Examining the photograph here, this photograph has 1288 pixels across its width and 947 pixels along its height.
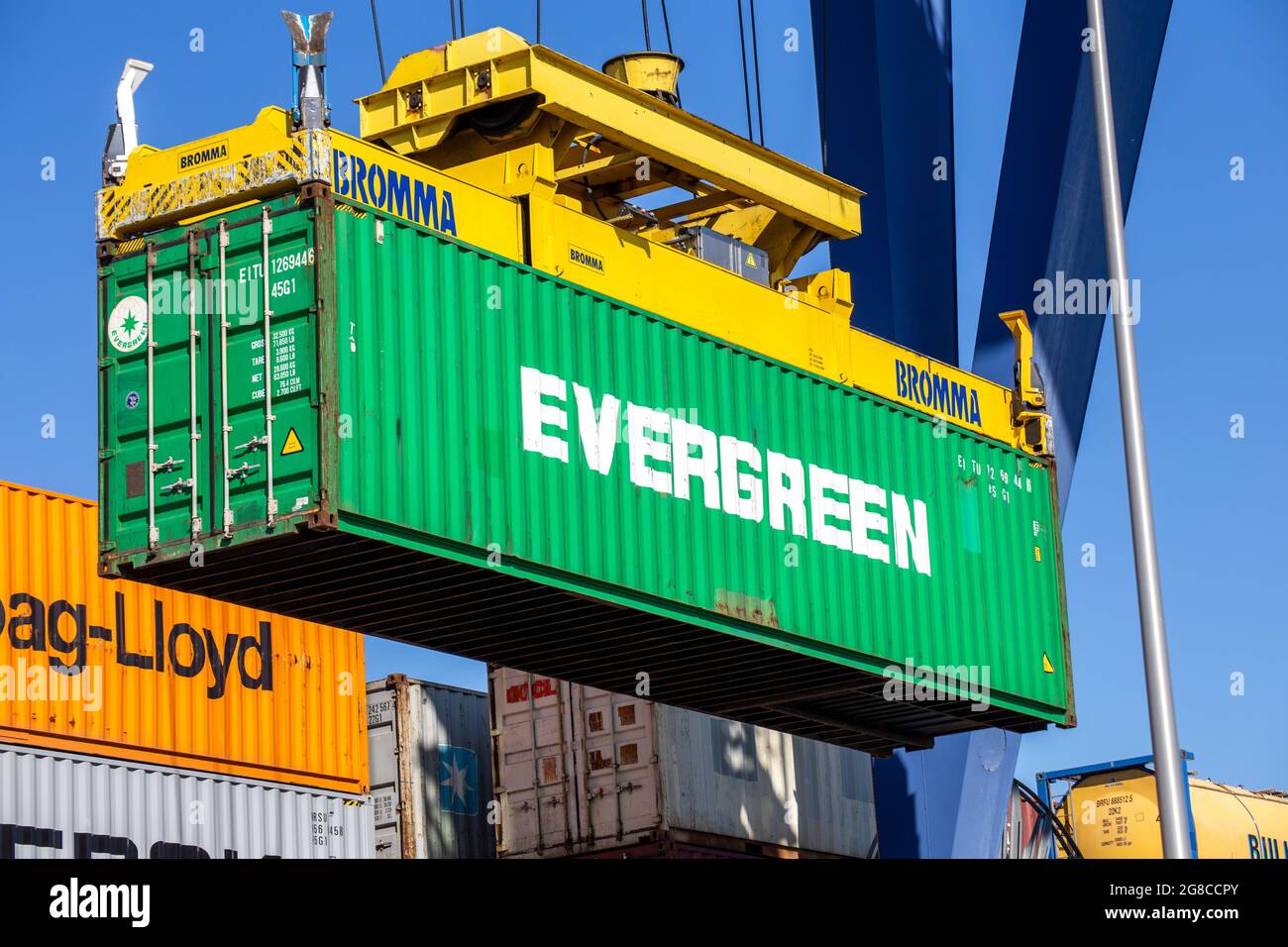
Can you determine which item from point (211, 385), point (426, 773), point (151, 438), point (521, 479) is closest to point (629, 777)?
point (426, 773)

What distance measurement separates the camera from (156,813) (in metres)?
21.5

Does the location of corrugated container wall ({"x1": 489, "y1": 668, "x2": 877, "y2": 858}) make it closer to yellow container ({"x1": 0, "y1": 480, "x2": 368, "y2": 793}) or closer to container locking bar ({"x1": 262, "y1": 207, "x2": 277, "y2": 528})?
yellow container ({"x1": 0, "y1": 480, "x2": 368, "y2": 793})

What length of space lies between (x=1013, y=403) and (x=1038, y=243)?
6.23 feet

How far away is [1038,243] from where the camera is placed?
24922 millimetres

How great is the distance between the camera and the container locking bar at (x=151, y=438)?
658 inches

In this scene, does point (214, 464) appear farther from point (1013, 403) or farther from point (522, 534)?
point (1013, 403)

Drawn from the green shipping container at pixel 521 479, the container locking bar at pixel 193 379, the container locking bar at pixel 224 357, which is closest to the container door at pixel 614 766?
the green shipping container at pixel 521 479

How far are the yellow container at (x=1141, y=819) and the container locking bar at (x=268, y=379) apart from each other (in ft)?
49.0

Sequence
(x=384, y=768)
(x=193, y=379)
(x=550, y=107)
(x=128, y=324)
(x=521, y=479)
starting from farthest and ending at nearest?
(x=384, y=768), (x=550, y=107), (x=521, y=479), (x=128, y=324), (x=193, y=379)

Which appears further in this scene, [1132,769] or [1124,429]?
[1132,769]

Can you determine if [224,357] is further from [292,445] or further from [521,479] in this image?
[521,479]

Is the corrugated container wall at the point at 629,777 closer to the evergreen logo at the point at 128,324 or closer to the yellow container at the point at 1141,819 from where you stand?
the yellow container at the point at 1141,819

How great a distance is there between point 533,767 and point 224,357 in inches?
542
